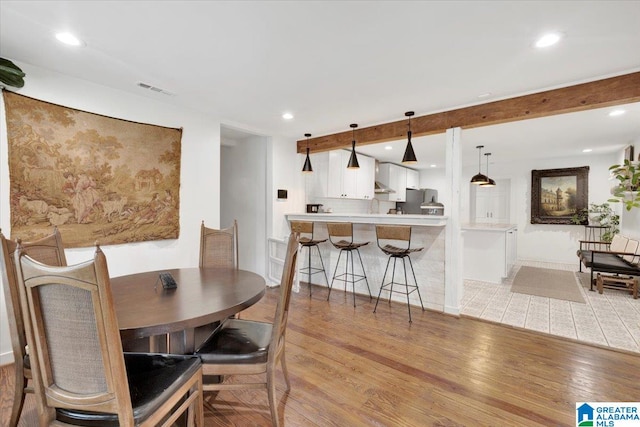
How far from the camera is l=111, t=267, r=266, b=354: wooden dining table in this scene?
4.29 ft

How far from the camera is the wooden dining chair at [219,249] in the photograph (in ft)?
8.77

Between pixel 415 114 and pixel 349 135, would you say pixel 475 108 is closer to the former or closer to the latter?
pixel 415 114

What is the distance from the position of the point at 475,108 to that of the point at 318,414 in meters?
3.30

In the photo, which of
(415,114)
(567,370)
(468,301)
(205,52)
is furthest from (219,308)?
(468,301)

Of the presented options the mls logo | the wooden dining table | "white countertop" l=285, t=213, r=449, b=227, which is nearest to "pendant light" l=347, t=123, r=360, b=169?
"white countertop" l=285, t=213, r=449, b=227

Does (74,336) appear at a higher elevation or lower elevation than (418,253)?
higher

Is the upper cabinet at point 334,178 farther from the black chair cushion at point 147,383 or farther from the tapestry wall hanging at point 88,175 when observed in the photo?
the black chair cushion at point 147,383

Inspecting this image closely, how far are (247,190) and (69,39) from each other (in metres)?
2.95

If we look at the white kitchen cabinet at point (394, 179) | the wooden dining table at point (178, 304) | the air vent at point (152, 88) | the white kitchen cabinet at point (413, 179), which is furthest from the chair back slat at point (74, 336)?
the white kitchen cabinet at point (413, 179)

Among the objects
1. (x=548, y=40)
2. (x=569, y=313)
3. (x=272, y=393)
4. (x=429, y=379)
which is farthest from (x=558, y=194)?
(x=272, y=393)

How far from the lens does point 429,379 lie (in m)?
2.09

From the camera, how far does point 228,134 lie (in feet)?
15.1

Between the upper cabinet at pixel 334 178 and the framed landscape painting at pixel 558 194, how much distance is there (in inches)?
169

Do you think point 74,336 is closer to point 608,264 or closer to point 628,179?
point 628,179
